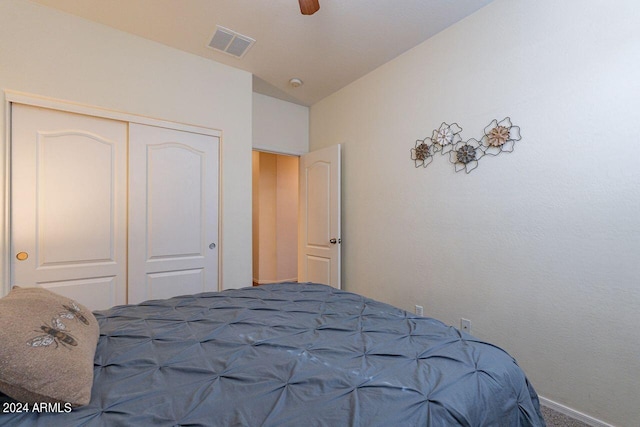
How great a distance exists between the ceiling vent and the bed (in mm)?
2285

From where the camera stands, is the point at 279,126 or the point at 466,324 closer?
the point at 466,324

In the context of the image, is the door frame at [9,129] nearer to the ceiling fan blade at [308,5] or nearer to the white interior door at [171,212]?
the white interior door at [171,212]

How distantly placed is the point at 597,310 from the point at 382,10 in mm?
2421

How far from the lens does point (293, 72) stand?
3127mm

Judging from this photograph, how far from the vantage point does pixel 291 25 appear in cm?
239

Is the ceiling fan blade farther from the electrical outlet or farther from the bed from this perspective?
the electrical outlet

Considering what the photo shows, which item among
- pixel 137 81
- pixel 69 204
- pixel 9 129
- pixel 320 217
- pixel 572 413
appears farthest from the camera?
pixel 320 217

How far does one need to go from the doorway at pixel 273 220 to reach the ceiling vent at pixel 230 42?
2679 millimetres

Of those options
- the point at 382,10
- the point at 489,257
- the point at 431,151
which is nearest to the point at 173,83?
the point at 382,10

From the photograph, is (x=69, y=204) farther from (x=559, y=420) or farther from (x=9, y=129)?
(x=559, y=420)

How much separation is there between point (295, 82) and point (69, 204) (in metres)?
2.39

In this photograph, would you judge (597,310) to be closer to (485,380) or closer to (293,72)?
(485,380)

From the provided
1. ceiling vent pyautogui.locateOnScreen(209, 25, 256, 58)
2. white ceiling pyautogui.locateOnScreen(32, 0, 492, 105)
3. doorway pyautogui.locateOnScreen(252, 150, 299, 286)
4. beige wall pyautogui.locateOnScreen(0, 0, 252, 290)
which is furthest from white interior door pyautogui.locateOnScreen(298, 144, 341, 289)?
doorway pyautogui.locateOnScreen(252, 150, 299, 286)

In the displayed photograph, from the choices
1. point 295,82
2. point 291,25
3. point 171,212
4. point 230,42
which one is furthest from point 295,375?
point 295,82
